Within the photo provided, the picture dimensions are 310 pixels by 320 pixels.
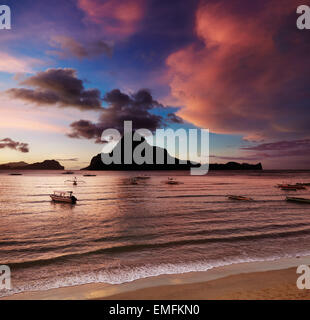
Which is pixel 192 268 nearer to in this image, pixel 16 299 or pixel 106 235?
pixel 16 299

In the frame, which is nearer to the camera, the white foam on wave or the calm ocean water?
the white foam on wave

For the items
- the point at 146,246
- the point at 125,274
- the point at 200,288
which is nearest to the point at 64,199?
the point at 146,246

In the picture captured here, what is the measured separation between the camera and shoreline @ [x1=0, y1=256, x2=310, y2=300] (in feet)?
32.1

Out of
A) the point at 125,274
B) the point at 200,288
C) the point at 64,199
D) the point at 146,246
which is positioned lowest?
the point at 146,246

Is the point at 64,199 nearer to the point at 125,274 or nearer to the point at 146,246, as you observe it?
the point at 146,246

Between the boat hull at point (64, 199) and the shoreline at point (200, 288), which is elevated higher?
the boat hull at point (64, 199)

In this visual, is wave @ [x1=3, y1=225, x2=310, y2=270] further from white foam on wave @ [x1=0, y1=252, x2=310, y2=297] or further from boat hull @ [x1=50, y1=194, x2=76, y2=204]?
boat hull @ [x1=50, y1=194, x2=76, y2=204]

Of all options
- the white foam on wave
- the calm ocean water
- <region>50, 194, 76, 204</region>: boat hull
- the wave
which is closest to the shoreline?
the white foam on wave

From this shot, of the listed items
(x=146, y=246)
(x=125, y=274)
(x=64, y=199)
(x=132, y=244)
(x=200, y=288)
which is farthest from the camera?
(x=64, y=199)

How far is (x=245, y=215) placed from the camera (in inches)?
1235

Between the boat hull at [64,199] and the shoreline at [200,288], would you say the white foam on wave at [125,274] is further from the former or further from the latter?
the boat hull at [64,199]

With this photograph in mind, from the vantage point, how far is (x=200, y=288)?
10.6 m

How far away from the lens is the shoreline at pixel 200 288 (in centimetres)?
977

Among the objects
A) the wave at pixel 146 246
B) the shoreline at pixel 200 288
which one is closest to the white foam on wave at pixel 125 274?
the shoreline at pixel 200 288
